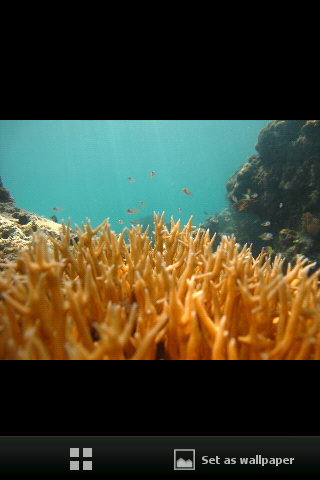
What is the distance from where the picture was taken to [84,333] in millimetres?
1358

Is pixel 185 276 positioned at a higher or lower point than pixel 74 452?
higher

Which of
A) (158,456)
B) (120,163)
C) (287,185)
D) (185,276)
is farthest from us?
(120,163)

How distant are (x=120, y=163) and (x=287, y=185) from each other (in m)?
131

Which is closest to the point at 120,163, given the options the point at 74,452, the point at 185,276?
the point at 185,276

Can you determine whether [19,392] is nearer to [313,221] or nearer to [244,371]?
[244,371]

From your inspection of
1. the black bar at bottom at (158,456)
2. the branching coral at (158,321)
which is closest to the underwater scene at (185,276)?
the branching coral at (158,321)

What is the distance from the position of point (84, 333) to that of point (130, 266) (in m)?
0.93

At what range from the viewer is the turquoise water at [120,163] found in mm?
80625

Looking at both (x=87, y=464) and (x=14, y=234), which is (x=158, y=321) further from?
(x=14, y=234)

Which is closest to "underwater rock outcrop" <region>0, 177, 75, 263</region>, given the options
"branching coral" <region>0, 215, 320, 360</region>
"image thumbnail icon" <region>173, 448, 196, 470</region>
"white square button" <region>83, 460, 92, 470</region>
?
"branching coral" <region>0, 215, 320, 360</region>

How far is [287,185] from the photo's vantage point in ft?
31.2

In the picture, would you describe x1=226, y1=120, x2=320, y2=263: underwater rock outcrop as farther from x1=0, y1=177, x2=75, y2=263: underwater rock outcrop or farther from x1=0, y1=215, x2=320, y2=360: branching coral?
x1=0, y1=177, x2=75, y2=263: underwater rock outcrop
